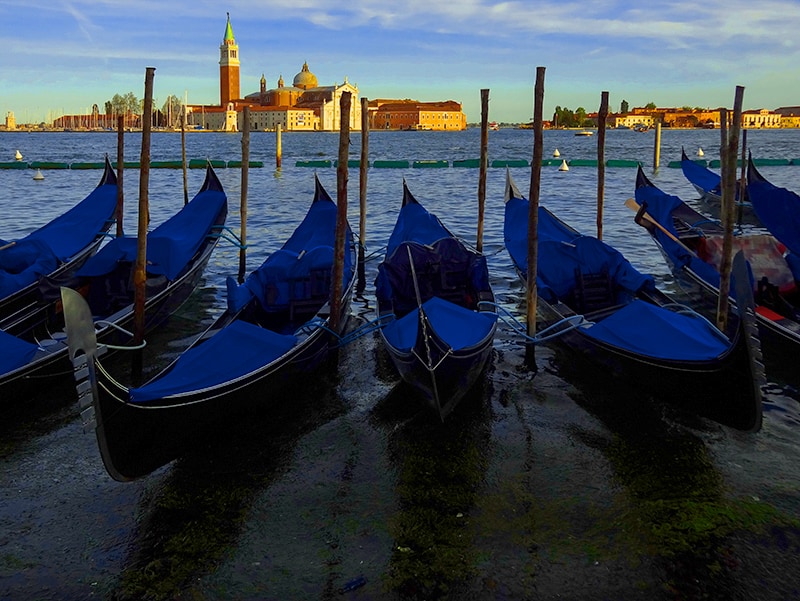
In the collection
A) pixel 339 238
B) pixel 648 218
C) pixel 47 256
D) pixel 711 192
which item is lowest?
pixel 47 256

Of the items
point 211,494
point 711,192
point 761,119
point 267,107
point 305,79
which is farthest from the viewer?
point 761,119

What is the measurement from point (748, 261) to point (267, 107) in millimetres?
122686

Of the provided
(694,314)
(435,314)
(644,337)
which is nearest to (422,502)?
(435,314)

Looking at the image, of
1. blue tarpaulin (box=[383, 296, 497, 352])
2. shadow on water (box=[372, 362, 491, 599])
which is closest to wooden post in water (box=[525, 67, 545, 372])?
blue tarpaulin (box=[383, 296, 497, 352])

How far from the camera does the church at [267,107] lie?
396 ft

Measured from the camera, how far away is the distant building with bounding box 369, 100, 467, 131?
129m

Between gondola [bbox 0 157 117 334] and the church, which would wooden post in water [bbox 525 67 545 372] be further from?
the church

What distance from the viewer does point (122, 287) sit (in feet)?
26.8

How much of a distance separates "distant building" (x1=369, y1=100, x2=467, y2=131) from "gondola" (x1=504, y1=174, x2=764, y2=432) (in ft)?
409

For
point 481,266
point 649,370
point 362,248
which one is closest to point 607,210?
point 362,248

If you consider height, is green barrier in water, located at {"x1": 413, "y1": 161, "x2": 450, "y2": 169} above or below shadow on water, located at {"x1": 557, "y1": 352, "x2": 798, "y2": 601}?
above

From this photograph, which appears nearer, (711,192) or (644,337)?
(644,337)

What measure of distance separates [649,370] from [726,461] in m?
0.84

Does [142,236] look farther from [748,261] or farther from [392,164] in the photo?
[392,164]
